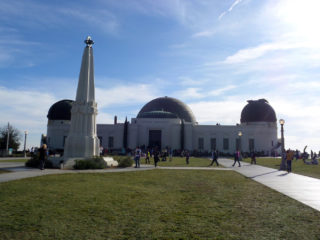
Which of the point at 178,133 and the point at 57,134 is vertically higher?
the point at 178,133

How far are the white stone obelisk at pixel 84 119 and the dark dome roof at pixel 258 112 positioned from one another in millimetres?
48269

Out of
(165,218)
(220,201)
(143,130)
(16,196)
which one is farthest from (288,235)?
(143,130)

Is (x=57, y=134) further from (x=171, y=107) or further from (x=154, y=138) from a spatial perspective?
(x=171, y=107)

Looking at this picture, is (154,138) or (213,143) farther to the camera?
(213,143)

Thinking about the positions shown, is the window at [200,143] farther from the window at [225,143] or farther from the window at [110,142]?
the window at [110,142]

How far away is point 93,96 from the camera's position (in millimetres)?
20141

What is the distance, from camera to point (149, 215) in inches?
223

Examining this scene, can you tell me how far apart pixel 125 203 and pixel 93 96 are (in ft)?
47.8

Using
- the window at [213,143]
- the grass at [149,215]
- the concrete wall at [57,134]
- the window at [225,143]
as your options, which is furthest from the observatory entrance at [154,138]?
the grass at [149,215]

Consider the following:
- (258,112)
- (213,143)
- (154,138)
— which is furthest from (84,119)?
(258,112)

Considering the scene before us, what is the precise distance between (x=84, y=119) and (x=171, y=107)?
47888 millimetres

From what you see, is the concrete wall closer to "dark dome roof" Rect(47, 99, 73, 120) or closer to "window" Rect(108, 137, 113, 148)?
"dark dome roof" Rect(47, 99, 73, 120)

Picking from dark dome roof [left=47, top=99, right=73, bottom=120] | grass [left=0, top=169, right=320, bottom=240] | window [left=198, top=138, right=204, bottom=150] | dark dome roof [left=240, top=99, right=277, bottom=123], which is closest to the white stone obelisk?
grass [left=0, top=169, right=320, bottom=240]

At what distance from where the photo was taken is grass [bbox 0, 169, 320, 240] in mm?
4512
